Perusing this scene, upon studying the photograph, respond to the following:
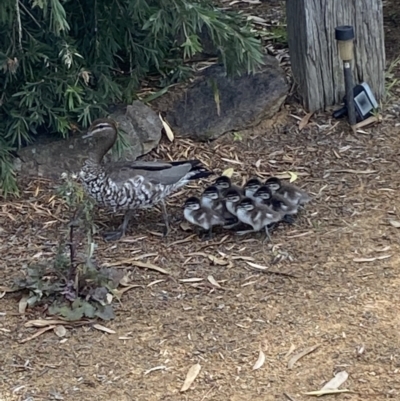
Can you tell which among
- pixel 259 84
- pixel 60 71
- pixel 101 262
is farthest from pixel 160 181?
pixel 259 84

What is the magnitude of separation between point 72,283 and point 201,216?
3.49 ft

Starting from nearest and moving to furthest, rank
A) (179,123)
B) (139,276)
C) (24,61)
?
(139,276), (24,61), (179,123)

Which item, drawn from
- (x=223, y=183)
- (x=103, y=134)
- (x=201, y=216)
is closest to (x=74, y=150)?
(x=103, y=134)

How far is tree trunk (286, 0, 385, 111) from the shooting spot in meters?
7.45

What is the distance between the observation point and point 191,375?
4.82 metres

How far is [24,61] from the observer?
6.79 meters

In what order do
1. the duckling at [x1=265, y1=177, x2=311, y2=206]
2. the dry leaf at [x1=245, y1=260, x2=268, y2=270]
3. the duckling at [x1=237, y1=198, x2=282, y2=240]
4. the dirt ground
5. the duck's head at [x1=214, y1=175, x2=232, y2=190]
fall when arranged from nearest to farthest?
the dirt ground < the dry leaf at [x1=245, y1=260, x2=268, y2=270] < the duckling at [x1=237, y1=198, x2=282, y2=240] < the duckling at [x1=265, y1=177, x2=311, y2=206] < the duck's head at [x1=214, y1=175, x2=232, y2=190]

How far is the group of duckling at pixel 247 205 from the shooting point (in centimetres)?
604

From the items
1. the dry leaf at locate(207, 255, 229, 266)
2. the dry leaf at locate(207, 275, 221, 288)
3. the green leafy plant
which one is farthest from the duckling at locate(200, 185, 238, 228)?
the green leafy plant

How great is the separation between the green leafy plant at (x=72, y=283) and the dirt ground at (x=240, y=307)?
10 centimetres

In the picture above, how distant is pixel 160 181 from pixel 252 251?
0.79 m

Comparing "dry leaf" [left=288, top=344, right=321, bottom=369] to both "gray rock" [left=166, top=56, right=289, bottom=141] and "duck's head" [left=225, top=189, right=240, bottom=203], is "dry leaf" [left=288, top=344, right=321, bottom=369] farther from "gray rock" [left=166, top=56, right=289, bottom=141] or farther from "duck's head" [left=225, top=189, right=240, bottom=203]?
"gray rock" [left=166, top=56, right=289, bottom=141]

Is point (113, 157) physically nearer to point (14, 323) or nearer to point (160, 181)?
point (160, 181)

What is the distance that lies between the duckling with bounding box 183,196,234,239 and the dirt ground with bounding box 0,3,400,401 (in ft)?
0.36
